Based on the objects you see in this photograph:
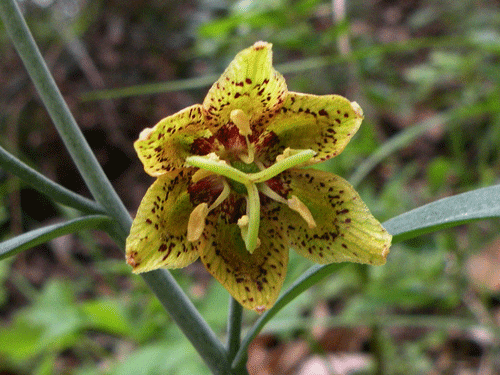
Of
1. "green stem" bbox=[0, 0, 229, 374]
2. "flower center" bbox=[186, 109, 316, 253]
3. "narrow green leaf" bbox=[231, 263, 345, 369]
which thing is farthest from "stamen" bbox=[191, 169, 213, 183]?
"narrow green leaf" bbox=[231, 263, 345, 369]

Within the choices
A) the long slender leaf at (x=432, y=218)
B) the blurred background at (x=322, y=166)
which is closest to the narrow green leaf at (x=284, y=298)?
the long slender leaf at (x=432, y=218)

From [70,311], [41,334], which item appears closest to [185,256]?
[70,311]

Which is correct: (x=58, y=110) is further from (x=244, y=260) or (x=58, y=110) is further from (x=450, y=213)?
(x=450, y=213)

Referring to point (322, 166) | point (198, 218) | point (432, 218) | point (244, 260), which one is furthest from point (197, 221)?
point (322, 166)

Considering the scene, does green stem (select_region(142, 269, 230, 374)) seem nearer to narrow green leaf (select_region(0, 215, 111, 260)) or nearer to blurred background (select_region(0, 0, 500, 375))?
narrow green leaf (select_region(0, 215, 111, 260))

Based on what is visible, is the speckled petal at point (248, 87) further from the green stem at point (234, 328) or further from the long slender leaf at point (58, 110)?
the green stem at point (234, 328)
